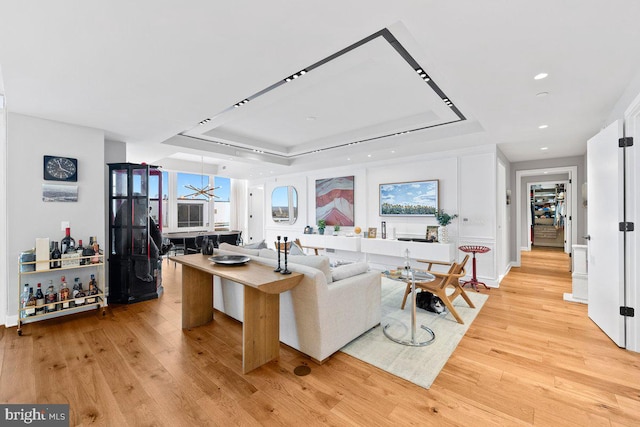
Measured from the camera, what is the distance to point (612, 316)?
9.20ft

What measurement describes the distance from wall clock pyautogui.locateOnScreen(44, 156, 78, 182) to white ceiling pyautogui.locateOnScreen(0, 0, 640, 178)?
1.77 ft

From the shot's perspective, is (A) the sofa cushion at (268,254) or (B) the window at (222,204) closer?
(A) the sofa cushion at (268,254)

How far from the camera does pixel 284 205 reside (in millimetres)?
8375

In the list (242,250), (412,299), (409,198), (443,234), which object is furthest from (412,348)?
(409,198)

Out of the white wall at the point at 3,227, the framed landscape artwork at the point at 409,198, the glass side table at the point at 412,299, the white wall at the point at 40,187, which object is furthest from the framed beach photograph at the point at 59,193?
the framed landscape artwork at the point at 409,198

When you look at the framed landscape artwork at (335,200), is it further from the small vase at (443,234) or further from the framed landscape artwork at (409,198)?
the small vase at (443,234)

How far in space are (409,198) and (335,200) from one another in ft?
6.57

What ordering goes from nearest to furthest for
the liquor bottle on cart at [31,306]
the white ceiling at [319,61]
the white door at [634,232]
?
1. the white ceiling at [319,61]
2. the white door at [634,232]
3. the liquor bottle on cart at [31,306]

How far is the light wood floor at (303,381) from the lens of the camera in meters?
1.79

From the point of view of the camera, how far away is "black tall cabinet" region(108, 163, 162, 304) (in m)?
4.10

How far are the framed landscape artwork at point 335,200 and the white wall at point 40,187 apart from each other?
4744 millimetres

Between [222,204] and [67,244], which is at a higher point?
[222,204]

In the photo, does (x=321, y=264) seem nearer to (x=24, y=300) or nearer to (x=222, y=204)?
Answer: (x=24, y=300)

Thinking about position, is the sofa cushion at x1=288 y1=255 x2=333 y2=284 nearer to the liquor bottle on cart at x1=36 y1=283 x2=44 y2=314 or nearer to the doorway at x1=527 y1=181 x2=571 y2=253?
the liquor bottle on cart at x1=36 y1=283 x2=44 y2=314
